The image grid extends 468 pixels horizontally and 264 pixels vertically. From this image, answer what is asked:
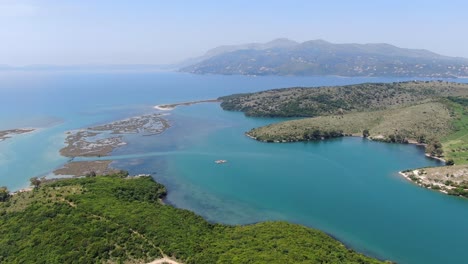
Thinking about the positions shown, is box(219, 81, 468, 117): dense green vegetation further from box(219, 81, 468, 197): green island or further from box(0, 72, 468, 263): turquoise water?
box(0, 72, 468, 263): turquoise water

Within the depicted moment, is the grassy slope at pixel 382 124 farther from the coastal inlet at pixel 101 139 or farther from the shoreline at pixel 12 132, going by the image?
the shoreline at pixel 12 132

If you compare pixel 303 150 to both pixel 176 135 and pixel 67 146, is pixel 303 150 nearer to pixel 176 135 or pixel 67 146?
pixel 176 135

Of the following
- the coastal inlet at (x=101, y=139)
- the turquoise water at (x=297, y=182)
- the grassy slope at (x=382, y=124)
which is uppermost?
the grassy slope at (x=382, y=124)

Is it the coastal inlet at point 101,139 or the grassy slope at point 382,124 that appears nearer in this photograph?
the coastal inlet at point 101,139

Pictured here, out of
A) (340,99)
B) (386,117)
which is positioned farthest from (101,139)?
(340,99)

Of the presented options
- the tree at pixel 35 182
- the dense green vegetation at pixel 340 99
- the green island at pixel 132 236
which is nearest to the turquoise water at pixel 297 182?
the tree at pixel 35 182

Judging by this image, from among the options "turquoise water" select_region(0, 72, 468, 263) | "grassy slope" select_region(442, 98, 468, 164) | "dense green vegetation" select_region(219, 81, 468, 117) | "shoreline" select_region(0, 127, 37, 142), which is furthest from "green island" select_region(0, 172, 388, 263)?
"dense green vegetation" select_region(219, 81, 468, 117)

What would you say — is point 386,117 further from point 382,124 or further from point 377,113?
point 377,113

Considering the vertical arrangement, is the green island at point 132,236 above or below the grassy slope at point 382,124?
below
